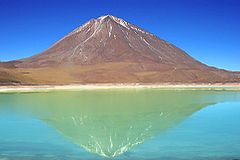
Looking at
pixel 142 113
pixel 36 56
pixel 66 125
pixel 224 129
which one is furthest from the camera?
pixel 36 56

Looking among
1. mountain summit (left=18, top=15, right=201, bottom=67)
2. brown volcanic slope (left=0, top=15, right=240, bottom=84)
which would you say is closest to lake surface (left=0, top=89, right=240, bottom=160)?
brown volcanic slope (left=0, top=15, right=240, bottom=84)

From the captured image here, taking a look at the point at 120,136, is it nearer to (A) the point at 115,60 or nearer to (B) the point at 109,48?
(A) the point at 115,60

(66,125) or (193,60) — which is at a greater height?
(193,60)

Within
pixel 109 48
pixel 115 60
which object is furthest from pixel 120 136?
pixel 109 48

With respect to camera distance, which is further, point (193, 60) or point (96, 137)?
point (193, 60)

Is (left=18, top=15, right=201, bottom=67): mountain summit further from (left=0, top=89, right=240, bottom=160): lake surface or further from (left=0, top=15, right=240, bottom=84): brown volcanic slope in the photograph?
(left=0, top=89, right=240, bottom=160): lake surface

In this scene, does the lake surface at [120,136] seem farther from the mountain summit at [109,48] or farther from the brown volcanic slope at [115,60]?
the mountain summit at [109,48]

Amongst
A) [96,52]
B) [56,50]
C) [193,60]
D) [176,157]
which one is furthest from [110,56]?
[176,157]

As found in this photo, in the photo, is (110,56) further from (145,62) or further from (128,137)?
(128,137)
